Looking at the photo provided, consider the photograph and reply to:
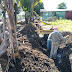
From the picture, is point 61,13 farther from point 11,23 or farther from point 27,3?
point 11,23

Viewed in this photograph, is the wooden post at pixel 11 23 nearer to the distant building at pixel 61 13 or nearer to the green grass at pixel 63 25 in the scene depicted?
the green grass at pixel 63 25

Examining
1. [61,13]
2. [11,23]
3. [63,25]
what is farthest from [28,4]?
[61,13]

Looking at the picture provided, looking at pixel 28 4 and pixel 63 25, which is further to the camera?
pixel 63 25

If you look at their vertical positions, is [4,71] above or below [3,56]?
below

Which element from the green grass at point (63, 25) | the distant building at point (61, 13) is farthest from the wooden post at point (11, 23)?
the distant building at point (61, 13)

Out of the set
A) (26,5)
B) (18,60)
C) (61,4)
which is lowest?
(18,60)

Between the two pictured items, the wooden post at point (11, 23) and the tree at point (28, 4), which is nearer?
the wooden post at point (11, 23)

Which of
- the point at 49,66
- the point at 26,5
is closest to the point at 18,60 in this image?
the point at 49,66

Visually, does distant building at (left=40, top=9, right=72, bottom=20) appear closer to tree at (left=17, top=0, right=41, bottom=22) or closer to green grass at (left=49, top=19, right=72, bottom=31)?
green grass at (left=49, top=19, right=72, bottom=31)

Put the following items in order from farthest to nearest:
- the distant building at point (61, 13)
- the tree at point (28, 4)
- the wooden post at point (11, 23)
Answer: the distant building at point (61, 13) < the tree at point (28, 4) < the wooden post at point (11, 23)

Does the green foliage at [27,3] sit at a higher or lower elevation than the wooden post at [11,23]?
higher

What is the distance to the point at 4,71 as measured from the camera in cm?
375

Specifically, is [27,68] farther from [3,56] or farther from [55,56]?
[55,56]

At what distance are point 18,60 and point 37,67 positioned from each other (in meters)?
0.98
